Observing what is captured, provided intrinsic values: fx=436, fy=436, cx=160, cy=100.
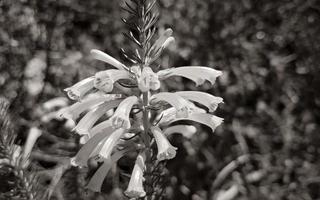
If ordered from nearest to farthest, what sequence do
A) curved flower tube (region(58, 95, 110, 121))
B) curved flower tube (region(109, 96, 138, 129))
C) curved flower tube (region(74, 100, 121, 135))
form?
curved flower tube (region(109, 96, 138, 129))
curved flower tube (region(74, 100, 121, 135))
curved flower tube (region(58, 95, 110, 121))

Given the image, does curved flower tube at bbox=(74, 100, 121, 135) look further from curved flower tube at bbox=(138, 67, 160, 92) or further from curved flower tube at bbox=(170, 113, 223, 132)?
curved flower tube at bbox=(170, 113, 223, 132)

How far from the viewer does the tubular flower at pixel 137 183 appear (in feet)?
6.65

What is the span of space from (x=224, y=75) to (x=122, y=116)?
11.9 feet

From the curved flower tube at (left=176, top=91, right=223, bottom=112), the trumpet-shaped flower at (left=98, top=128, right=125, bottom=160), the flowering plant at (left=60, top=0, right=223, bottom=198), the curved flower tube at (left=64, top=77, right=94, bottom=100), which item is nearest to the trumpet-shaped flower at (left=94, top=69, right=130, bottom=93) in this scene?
the flowering plant at (left=60, top=0, right=223, bottom=198)

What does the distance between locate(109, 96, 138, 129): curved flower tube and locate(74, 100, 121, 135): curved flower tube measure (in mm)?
136

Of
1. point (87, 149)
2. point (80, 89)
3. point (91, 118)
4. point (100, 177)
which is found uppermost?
point (80, 89)

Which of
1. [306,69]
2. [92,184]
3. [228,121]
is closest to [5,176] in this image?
[92,184]

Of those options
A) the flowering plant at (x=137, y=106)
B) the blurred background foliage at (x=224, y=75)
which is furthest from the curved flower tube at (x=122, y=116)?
the blurred background foliage at (x=224, y=75)

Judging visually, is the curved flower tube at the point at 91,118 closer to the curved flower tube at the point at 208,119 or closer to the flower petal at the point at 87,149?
the flower petal at the point at 87,149

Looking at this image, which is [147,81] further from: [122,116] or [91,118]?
[91,118]

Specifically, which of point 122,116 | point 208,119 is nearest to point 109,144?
point 122,116

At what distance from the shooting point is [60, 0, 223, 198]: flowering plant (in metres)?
2.02

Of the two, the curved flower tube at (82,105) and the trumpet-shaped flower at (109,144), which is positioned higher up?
the curved flower tube at (82,105)

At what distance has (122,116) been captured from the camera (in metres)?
1.97
